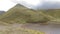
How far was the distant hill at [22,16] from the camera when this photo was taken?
10.2 ft

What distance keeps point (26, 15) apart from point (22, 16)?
0.31 feet

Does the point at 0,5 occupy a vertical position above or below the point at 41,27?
above

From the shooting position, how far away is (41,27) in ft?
10.2

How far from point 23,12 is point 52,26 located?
73 cm

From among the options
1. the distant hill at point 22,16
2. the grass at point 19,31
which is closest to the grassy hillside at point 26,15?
the distant hill at point 22,16

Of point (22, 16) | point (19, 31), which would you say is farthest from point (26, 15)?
point (19, 31)

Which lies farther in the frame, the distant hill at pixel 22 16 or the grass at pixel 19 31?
the distant hill at pixel 22 16

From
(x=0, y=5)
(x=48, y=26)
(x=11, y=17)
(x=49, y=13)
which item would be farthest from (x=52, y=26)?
(x=0, y=5)

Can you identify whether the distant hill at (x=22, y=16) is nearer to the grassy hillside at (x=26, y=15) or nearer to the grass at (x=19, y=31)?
the grassy hillside at (x=26, y=15)

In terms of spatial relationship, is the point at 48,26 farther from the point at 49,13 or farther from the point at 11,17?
the point at 11,17

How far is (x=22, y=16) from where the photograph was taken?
10.3 ft

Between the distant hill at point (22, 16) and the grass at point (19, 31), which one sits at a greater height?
the distant hill at point (22, 16)

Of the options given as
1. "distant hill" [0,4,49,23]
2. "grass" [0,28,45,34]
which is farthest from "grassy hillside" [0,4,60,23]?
"grass" [0,28,45,34]

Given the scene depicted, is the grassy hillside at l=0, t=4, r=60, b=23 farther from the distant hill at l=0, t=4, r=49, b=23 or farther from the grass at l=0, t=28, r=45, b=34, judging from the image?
the grass at l=0, t=28, r=45, b=34
